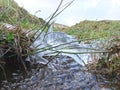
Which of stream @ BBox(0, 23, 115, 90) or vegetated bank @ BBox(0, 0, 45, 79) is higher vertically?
vegetated bank @ BBox(0, 0, 45, 79)

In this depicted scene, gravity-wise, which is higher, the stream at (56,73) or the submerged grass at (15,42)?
the submerged grass at (15,42)

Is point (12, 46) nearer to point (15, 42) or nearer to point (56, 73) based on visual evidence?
point (15, 42)

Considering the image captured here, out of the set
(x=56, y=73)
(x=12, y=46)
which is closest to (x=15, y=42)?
Result: (x=12, y=46)

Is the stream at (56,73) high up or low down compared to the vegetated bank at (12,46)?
down

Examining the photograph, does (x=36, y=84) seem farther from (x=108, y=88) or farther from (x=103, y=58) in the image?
(x=103, y=58)

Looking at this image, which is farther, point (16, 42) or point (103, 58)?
point (103, 58)

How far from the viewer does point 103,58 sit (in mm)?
6633

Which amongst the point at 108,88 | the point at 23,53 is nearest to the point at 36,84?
the point at 23,53

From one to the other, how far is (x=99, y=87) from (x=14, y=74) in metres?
1.13

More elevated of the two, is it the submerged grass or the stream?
the submerged grass

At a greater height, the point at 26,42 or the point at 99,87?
the point at 26,42

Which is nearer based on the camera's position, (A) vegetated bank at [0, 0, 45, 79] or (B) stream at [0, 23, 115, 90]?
(B) stream at [0, 23, 115, 90]

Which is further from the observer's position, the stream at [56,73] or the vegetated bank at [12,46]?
the vegetated bank at [12,46]

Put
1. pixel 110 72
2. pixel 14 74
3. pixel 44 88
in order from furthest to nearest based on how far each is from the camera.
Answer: pixel 110 72 → pixel 14 74 → pixel 44 88
